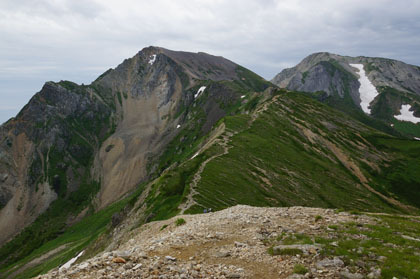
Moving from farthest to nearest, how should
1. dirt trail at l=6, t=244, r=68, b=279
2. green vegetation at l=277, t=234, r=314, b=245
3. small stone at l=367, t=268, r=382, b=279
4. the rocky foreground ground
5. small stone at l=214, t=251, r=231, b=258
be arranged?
dirt trail at l=6, t=244, r=68, b=279, green vegetation at l=277, t=234, r=314, b=245, small stone at l=214, t=251, r=231, b=258, the rocky foreground ground, small stone at l=367, t=268, r=382, b=279

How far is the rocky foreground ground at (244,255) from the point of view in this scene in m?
14.7

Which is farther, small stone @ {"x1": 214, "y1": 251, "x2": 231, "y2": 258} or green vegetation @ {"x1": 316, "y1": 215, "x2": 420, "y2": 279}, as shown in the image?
small stone @ {"x1": 214, "y1": 251, "x2": 231, "y2": 258}

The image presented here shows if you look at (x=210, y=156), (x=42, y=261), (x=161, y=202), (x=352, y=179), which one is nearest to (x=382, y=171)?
(x=352, y=179)

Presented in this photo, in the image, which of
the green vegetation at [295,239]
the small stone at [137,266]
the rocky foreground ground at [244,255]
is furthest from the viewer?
the green vegetation at [295,239]

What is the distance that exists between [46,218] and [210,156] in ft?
577

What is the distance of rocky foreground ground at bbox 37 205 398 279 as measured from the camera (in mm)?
14703

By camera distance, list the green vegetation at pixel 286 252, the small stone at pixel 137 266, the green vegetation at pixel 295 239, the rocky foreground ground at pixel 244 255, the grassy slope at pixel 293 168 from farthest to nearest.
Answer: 1. the grassy slope at pixel 293 168
2. the green vegetation at pixel 295 239
3. the green vegetation at pixel 286 252
4. the small stone at pixel 137 266
5. the rocky foreground ground at pixel 244 255

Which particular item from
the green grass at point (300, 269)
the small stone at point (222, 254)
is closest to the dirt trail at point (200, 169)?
the small stone at point (222, 254)

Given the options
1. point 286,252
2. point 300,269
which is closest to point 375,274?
point 300,269

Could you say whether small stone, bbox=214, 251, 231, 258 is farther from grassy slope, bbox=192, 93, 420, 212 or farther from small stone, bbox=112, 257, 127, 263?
grassy slope, bbox=192, 93, 420, 212

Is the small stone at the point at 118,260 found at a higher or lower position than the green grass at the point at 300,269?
higher

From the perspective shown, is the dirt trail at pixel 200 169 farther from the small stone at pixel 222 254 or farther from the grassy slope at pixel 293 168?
the small stone at pixel 222 254

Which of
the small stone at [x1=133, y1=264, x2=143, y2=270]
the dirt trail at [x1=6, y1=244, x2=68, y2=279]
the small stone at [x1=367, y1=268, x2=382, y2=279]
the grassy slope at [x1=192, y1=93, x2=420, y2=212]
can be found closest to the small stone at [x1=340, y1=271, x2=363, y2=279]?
the small stone at [x1=367, y1=268, x2=382, y2=279]

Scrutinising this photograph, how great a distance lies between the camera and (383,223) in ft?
78.8
